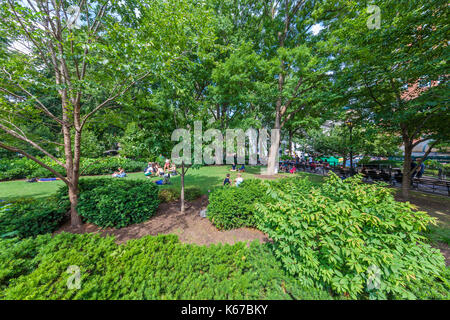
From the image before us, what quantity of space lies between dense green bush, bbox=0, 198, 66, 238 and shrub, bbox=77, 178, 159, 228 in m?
0.74

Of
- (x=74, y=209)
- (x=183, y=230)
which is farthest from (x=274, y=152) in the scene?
(x=74, y=209)

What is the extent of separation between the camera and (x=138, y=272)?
2240 millimetres

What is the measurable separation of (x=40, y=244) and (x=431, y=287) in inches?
258

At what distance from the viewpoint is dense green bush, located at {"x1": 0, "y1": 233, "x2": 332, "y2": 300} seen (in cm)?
183

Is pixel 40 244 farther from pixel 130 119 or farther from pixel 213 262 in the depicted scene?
pixel 130 119

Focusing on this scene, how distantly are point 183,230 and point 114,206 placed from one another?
100 inches

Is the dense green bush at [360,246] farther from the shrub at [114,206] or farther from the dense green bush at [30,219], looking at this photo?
the dense green bush at [30,219]

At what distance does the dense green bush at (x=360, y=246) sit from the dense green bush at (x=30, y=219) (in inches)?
269

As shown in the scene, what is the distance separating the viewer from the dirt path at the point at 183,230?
178 inches

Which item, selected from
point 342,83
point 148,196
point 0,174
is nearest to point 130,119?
point 148,196

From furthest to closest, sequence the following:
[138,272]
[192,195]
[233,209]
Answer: [192,195] < [233,209] < [138,272]

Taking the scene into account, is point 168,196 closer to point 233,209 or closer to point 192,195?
point 192,195

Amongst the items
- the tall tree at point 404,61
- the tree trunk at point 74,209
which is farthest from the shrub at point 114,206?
the tall tree at point 404,61

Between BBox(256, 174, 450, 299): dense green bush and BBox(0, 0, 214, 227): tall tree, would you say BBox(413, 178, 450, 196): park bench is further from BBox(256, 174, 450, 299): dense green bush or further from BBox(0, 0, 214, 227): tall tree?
BBox(0, 0, 214, 227): tall tree
